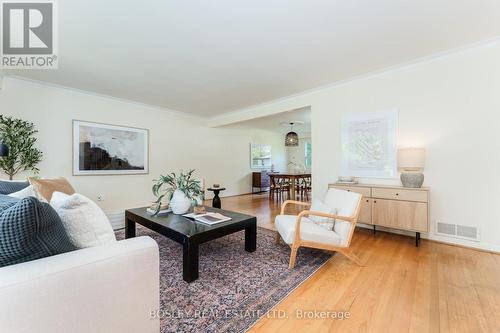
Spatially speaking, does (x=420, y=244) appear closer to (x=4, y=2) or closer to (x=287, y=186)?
(x=287, y=186)

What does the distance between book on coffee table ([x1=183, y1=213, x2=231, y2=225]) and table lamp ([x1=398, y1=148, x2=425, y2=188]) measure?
92.8 inches

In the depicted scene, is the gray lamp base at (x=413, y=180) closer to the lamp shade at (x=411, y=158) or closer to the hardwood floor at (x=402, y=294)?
the lamp shade at (x=411, y=158)

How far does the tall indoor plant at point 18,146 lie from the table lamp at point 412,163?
5500 mm

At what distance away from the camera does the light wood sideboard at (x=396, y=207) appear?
268cm

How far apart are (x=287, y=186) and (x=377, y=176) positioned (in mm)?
3650

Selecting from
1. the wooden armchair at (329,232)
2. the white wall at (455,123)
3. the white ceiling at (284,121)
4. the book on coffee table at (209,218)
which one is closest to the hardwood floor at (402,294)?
the wooden armchair at (329,232)

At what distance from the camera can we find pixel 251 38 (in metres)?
2.43

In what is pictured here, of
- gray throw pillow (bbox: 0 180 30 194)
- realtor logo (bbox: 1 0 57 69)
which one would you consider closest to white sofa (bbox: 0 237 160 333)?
gray throw pillow (bbox: 0 180 30 194)

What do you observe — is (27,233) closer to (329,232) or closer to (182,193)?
(182,193)

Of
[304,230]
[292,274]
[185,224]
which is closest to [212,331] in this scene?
[292,274]

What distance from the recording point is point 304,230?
2215 millimetres

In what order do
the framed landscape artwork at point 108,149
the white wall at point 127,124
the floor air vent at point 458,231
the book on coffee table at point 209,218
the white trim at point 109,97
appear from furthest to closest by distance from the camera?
1. the framed landscape artwork at point 108,149
2. the white wall at point 127,124
3. the white trim at point 109,97
4. the floor air vent at point 458,231
5. the book on coffee table at point 209,218

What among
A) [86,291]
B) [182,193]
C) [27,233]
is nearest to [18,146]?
[182,193]

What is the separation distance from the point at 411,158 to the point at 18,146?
5.66m
